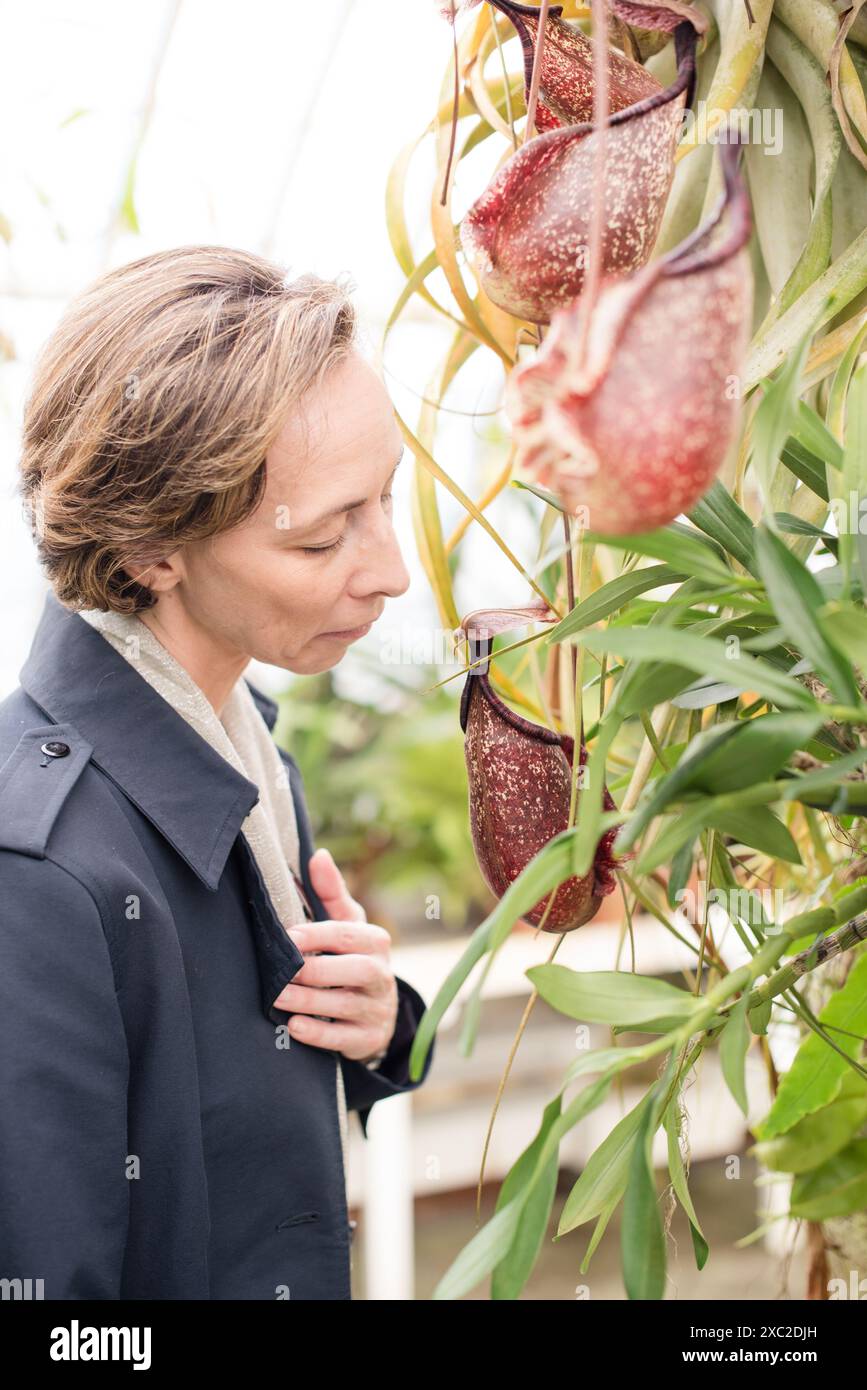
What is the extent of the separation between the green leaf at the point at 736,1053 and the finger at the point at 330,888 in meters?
0.64

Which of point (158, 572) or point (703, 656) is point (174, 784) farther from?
point (703, 656)

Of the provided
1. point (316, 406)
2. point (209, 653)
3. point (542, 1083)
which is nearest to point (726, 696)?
point (316, 406)

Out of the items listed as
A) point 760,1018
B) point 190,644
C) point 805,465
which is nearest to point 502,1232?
point 760,1018

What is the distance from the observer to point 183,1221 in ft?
2.36

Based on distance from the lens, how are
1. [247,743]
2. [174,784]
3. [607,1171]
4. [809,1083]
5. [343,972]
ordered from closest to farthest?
1. [607,1171]
2. [809,1083]
3. [174,784]
4. [343,972]
5. [247,743]

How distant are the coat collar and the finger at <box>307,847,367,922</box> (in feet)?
0.75

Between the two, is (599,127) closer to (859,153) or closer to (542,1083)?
(859,153)

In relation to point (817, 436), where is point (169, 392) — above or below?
above

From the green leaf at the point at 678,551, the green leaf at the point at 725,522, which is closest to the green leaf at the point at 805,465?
the green leaf at the point at 725,522

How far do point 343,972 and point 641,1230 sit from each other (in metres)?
0.53

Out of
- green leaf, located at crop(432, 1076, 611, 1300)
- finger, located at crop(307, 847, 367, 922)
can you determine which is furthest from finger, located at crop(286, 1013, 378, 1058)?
green leaf, located at crop(432, 1076, 611, 1300)

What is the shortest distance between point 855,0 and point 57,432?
22.3 inches

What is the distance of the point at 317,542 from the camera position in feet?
2.39

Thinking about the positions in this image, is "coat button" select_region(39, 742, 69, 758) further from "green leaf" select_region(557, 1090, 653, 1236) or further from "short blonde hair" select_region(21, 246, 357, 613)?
"green leaf" select_region(557, 1090, 653, 1236)
